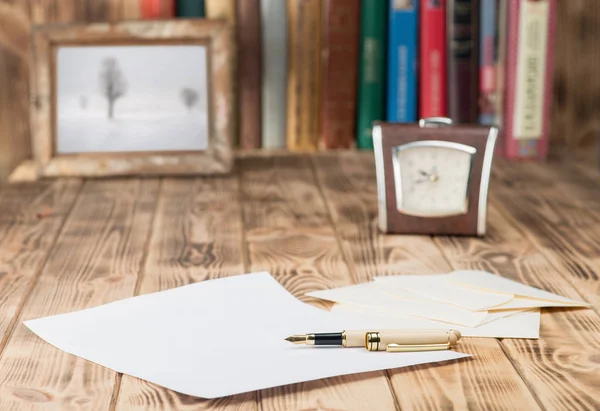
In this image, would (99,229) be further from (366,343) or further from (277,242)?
(366,343)

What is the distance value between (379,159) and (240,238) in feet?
0.78

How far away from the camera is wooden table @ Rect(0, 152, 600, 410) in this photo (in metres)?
0.86

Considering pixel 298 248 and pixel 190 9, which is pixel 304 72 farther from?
pixel 298 248

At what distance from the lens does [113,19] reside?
1981 mm

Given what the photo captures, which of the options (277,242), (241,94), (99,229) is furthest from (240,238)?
(241,94)

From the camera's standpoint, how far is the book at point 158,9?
1934mm

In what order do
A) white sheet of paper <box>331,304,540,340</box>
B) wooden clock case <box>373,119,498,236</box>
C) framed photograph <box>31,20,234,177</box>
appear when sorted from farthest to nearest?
framed photograph <box>31,20,234,177</box>
wooden clock case <box>373,119,498,236</box>
white sheet of paper <box>331,304,540,340</box>

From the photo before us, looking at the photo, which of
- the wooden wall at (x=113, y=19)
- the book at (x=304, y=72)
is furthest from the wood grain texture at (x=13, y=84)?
the book at (x=304, y=72)

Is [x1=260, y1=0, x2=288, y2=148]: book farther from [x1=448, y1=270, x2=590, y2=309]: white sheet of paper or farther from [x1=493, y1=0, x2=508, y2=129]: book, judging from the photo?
[x1=448, y1=270, x2=590, y2=309]: white sheet of paper

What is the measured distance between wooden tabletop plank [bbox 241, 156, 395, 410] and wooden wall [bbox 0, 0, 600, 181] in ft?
1.59

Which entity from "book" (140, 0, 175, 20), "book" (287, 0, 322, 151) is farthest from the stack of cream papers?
"book" (140, 0, 175, 20)

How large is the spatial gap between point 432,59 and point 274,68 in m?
0.33

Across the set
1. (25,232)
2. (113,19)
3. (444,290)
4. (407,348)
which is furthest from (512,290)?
(113,19)

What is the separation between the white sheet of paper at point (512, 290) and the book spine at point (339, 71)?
83 cm
